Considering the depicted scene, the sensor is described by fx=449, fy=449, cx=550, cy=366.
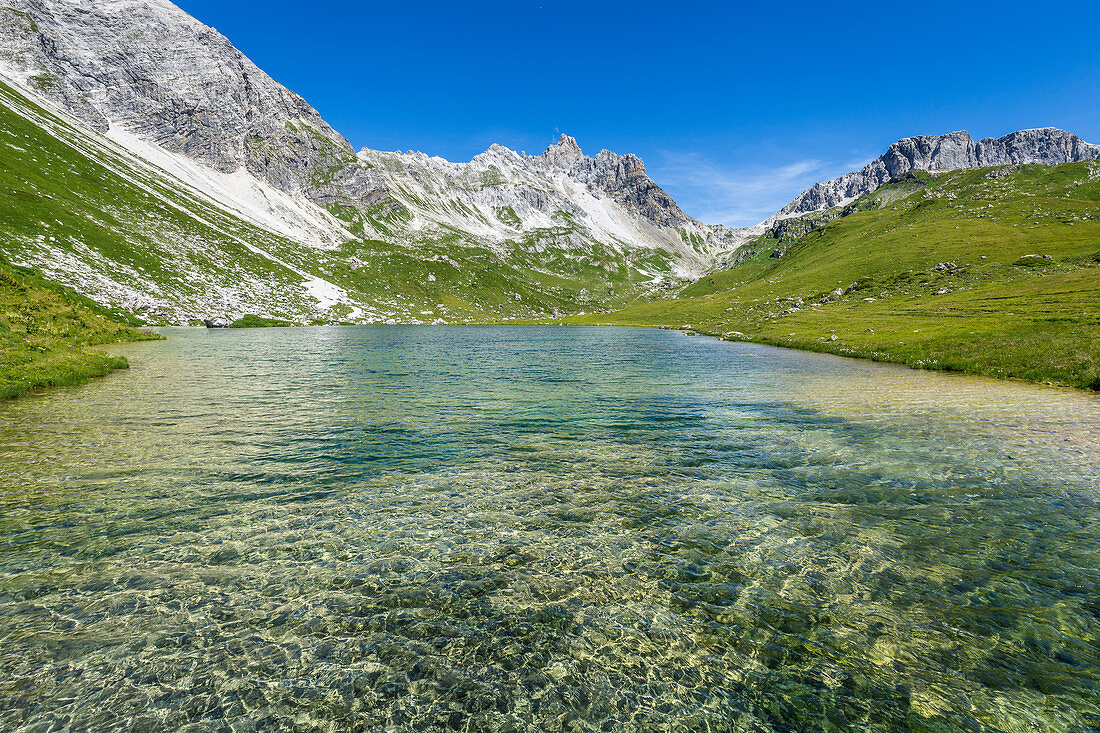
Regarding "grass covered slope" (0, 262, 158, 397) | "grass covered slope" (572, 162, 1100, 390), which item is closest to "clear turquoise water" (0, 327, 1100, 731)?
"grass covered slope" (0, 262, 158, 397)

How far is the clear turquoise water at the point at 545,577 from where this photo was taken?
783 centimetres

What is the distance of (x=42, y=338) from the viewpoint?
44.2 m

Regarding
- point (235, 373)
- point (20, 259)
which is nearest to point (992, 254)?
point (235, 373)

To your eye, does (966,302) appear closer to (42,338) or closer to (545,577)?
(545,577)

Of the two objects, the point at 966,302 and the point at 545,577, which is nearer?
the point at 545,577

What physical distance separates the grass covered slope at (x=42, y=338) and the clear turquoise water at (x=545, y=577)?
9895mm

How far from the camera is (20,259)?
11431 cm

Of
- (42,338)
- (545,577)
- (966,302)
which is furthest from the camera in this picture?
(966,302)

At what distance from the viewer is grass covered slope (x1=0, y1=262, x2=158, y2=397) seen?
32375mm

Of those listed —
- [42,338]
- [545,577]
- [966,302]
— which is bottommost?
[42,338]

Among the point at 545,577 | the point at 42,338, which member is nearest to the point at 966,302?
the point at 545,577

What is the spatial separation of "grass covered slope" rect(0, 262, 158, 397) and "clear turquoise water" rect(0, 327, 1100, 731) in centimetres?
990

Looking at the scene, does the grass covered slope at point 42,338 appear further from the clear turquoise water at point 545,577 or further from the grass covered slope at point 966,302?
the grass covered slope at point 966,302

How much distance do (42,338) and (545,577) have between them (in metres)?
Result: 60.0
